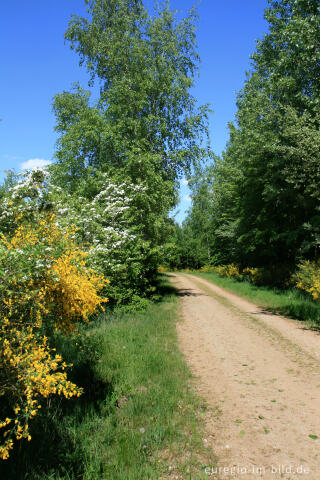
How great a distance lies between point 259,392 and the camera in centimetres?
623

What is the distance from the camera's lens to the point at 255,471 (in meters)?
4.01

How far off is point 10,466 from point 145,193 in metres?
13.1

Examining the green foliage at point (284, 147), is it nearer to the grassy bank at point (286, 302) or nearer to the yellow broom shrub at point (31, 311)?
the grassy bank at point (286, 302)

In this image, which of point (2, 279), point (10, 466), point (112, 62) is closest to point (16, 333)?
point (2, 279)

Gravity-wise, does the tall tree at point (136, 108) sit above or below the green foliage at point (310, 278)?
above

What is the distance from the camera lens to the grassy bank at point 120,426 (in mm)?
4090

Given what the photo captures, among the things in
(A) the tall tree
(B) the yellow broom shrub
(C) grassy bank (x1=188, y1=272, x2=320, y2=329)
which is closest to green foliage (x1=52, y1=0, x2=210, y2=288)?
(A) the tall tree

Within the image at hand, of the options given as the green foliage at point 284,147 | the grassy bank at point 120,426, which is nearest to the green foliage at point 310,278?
the green foliage at point 284,147

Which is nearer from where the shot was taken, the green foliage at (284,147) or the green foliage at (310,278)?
the green foliage at (310,278)

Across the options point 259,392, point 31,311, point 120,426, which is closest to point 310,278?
point 259,392

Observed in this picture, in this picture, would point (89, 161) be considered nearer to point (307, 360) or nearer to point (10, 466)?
point (307, 360)

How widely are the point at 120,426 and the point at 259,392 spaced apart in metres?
2.86

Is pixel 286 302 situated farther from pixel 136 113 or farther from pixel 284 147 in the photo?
pixel 136 113

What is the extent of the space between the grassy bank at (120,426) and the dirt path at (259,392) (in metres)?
0.40
